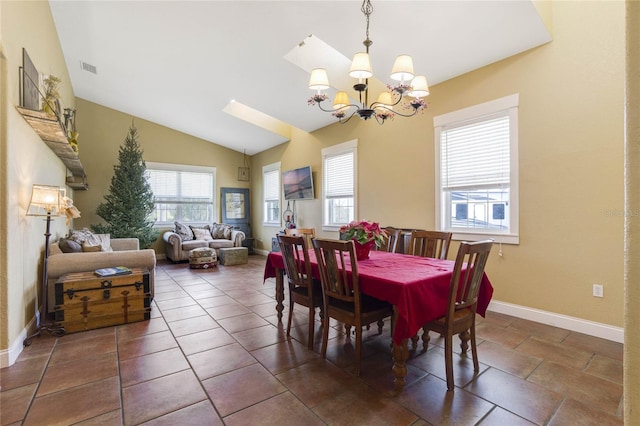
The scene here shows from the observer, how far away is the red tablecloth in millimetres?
1908

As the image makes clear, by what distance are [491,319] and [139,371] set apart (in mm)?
3348

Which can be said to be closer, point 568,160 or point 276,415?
point 276,415

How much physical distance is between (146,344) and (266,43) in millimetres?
3601

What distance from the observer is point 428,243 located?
316 cm

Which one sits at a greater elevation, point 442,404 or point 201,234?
point 201,234

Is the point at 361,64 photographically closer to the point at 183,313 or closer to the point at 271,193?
the point at 183,313

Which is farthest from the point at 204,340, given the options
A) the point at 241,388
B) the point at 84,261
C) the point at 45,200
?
the point at 45,200

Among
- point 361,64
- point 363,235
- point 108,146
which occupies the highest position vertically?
point 108,146

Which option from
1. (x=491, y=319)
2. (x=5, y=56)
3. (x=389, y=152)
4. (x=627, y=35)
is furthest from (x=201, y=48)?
(x=491, y=319)

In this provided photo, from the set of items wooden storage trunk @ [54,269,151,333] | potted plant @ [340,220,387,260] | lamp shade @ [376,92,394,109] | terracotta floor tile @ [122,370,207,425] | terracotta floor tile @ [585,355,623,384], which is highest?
lamp shade @ [376,92,394,109]

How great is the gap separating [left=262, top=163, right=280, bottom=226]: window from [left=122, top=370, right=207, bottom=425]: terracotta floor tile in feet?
18.4

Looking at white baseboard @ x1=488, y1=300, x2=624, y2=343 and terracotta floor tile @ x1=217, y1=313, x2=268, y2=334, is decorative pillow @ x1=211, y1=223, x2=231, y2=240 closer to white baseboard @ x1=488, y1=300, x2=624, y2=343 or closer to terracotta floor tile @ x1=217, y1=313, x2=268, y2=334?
terracotta floor tile @ x1=217, y1=313, x2=268, y2=334

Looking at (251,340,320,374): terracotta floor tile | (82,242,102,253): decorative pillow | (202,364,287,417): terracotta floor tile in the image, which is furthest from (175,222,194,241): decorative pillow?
(202,364,287,417): terracotta floor tile

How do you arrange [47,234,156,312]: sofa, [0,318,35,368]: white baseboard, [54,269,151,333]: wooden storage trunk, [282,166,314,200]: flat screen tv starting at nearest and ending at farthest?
1. [0,318,35,368]: white baseboard
2. [54,269,151,333]: wooden storage trunk
3. [47,234,156,312]: sofa
4. [282,166,314,200]: flat screen tv
